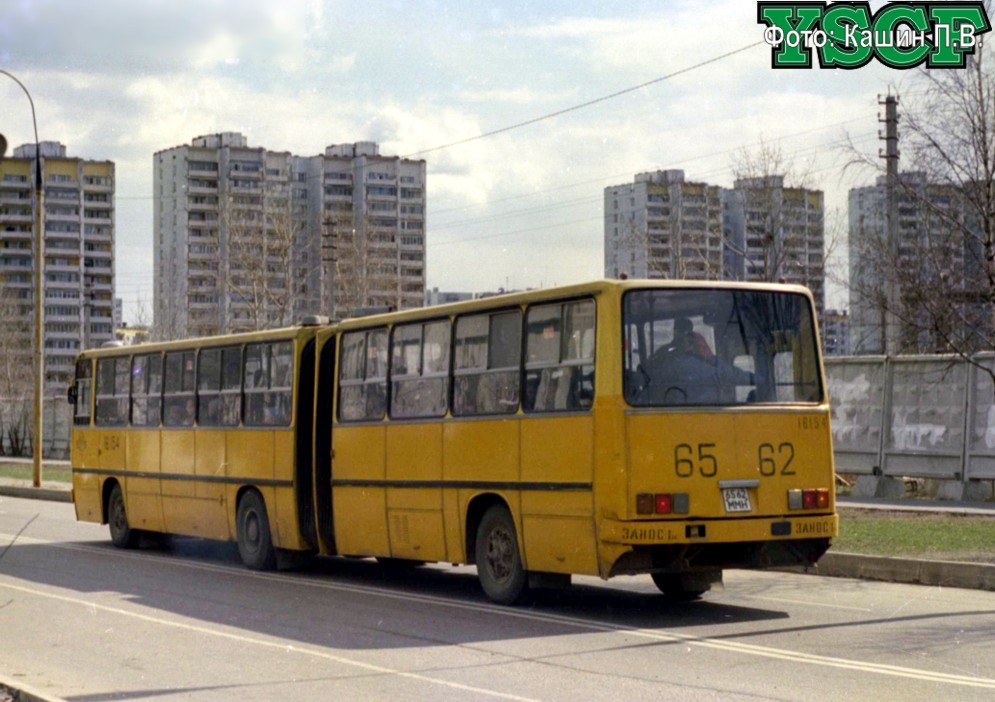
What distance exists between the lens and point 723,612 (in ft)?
43.5

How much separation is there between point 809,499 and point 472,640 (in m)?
3.36

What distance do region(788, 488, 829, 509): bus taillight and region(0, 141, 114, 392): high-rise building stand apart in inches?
5328

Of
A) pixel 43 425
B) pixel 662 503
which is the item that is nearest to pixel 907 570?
pixel 662 503

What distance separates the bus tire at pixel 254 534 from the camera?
18250mm

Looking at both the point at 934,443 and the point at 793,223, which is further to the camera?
the point at 793,223

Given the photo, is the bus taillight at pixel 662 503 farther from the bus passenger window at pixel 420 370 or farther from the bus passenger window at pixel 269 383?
the bus passenger window at pixel 269 383

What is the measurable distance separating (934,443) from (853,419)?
1.96 meters

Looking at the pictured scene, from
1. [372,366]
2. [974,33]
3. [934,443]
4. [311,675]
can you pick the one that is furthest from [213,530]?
[934,443]

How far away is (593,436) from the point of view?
12703 mm

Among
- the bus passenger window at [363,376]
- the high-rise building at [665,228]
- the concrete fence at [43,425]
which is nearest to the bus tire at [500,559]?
the bus passenger window at [363,376]

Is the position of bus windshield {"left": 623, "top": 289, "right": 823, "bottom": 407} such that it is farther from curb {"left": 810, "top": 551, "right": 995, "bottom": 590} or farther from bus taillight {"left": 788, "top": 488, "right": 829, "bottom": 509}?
curb {"left": 810, "top": 551, "right": 995, "bottom": 590}

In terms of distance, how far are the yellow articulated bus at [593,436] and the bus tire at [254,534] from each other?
181 cm

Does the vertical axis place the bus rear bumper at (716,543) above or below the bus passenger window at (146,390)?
below

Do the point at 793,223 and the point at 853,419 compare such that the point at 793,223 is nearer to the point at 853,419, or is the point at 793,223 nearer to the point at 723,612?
the point at 853,419
